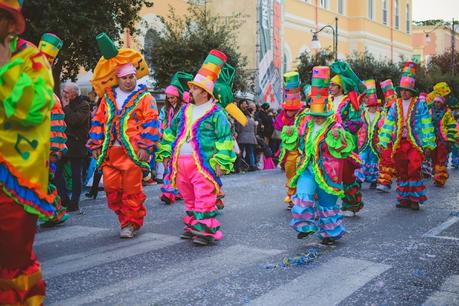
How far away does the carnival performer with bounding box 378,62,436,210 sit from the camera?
948 centimetres

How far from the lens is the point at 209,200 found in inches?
270

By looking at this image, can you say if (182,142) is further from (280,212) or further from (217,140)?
(280,212)

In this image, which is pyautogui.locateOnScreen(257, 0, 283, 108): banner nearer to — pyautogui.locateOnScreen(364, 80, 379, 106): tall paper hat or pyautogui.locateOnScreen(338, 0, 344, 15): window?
pyautogui.locateOnScreen(338, 0, 344, 15): window

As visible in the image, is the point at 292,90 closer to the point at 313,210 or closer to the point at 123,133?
the point at 313,210

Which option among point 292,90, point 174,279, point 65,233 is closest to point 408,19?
point 292,90

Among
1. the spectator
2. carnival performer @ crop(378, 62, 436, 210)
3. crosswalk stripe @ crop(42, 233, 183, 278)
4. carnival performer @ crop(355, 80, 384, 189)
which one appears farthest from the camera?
the spectator

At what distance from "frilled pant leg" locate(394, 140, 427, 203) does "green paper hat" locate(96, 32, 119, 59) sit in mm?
4724

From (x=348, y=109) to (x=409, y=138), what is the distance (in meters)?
1.29

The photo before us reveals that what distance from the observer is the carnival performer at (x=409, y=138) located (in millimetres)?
9477

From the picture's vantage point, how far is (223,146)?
692 centimetres

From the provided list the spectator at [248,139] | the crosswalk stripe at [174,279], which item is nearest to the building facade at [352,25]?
the spectator at [248,139]

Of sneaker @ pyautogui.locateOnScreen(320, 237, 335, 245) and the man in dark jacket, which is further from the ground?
the man in dark jacket

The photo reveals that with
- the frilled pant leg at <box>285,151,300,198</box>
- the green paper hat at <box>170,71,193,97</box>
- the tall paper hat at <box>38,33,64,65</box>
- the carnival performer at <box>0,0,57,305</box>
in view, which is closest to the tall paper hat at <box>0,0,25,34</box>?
the carnival performer at <box>0,0,57,305</box>

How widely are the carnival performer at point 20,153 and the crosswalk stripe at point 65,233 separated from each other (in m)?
3.77
